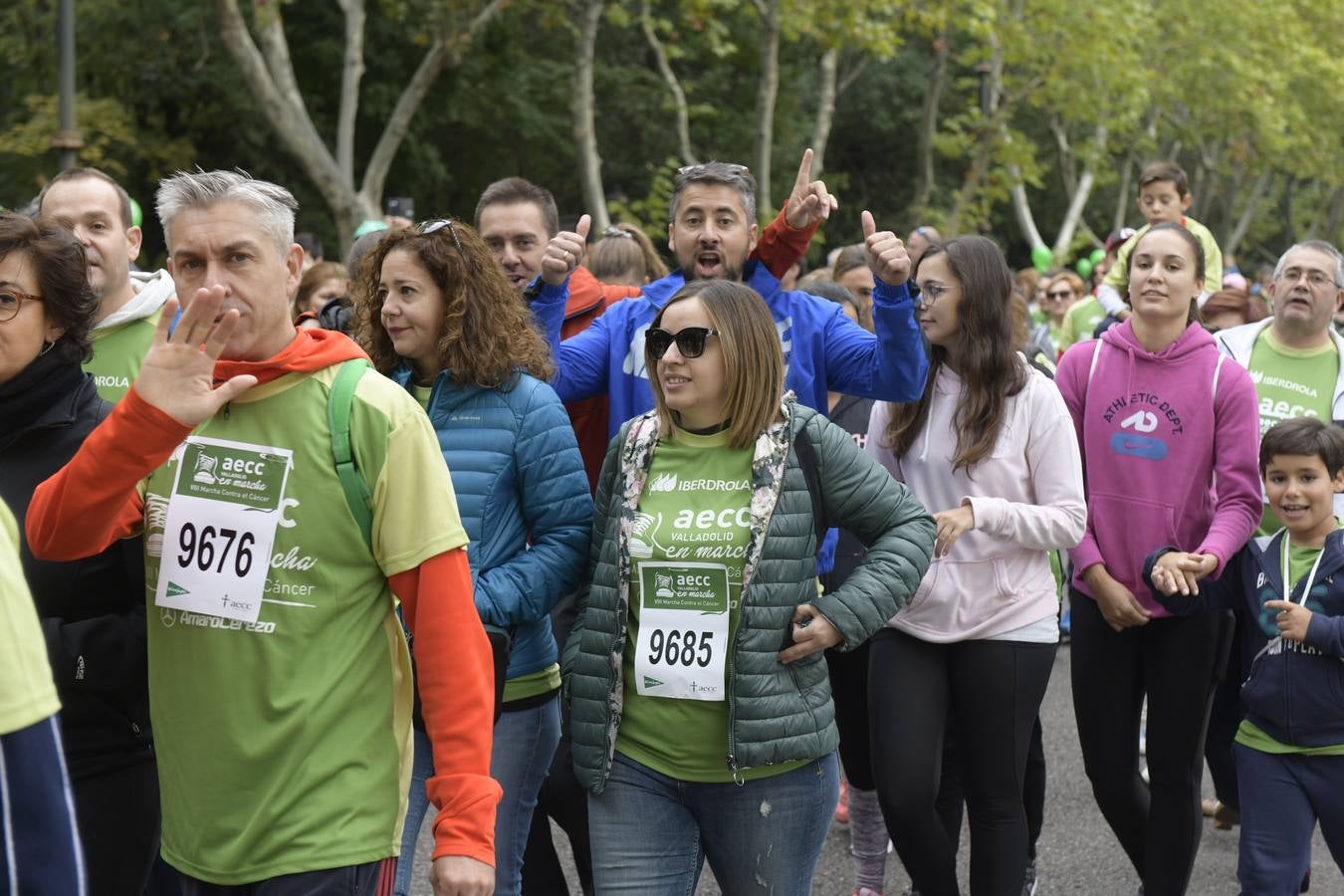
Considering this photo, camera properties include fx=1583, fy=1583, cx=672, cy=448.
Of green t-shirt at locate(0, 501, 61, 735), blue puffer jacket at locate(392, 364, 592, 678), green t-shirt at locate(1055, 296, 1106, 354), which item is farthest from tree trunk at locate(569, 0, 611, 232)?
green t-shirt at locate(0, 501, 61, 735)

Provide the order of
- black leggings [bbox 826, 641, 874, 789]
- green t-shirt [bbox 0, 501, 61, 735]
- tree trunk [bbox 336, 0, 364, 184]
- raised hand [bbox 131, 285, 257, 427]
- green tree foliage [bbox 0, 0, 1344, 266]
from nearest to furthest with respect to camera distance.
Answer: green t-shirt [bbox 0, 501, 61, 735], raised hand [bbox 131, 285, 257, 427], black leggings [bbox 826, 641, 874, 789], tree trunk [bbox 336, 0, 364, 184], green tree foliage [bbox 0, 0, 1344, 266]

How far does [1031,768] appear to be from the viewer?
530 centimetres

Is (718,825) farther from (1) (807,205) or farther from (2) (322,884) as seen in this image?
(1) (807,205)

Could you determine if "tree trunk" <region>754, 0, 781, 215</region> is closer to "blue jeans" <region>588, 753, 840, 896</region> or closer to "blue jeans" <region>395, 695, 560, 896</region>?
"blue jeans" <region>395, 695, 560, 896</region>

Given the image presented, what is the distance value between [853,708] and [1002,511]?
3.99ft

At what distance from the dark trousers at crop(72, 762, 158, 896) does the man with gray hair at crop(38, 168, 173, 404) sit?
1.28m

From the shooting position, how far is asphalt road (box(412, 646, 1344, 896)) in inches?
227

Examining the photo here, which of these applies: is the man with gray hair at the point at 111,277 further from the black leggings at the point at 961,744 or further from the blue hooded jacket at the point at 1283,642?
the blue hooded jacket at the point at 1283,642

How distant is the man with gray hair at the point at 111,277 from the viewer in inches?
175

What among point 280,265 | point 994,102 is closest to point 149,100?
point 994,102

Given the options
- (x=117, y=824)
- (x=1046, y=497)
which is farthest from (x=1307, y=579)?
(x=117, y=824)

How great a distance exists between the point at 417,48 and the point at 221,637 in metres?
24.1

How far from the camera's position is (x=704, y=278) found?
460cm

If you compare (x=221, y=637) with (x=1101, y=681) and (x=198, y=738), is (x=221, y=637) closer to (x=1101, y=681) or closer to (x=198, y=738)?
(x=198, y=738)
